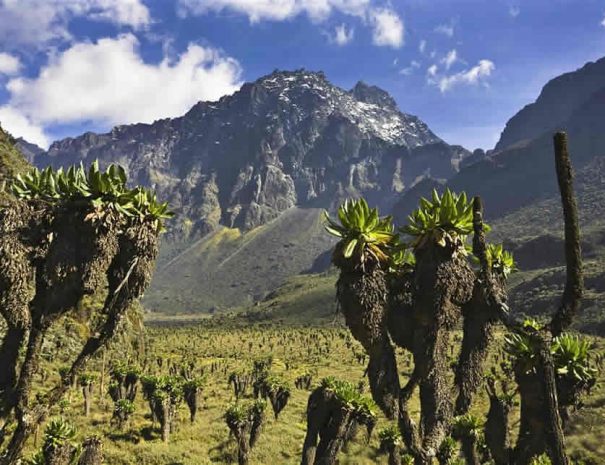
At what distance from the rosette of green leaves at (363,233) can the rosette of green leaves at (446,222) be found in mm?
630

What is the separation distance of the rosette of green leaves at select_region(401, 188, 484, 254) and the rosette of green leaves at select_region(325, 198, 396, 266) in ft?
2.07

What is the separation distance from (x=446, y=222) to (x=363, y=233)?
1.58 m

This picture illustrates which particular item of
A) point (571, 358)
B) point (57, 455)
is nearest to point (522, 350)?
point (571, 358)

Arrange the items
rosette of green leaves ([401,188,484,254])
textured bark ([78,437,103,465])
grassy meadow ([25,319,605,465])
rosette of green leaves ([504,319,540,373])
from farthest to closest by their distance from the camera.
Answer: grassy meadow ([25,319,605,465]) → textured bark ([78,437,103,465]) → rosette of green leaves ([401,188,484,254]) → rosette of green leaves ([504,319,540,373])

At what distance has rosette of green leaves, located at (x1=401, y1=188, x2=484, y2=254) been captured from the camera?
8984mm

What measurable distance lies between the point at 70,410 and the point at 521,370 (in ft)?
112

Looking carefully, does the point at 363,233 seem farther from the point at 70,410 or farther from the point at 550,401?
the point at 70,410

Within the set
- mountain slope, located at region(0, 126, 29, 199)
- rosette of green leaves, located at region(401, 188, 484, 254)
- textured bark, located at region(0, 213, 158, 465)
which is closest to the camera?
textured bark, located at region(0, 213, 158, 465)

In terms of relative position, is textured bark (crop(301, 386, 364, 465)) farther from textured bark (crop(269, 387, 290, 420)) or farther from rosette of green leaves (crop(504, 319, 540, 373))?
textured bark (crop(269, 387, 290, 420))

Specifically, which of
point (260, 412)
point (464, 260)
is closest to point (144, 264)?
point (464, 260)

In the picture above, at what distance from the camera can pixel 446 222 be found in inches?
360

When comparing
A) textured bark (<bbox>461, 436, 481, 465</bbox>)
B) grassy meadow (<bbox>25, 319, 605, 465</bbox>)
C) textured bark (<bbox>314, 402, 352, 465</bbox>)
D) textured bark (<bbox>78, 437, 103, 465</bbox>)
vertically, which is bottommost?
grassy meadow (<bbox>25, 319, 605, 465</bbox>)

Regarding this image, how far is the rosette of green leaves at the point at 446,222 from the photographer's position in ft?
29.5

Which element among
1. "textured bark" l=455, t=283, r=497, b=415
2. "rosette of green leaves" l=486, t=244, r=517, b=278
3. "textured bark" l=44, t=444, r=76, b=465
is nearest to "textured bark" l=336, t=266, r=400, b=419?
"textured bark" l=455, t=283, r=497, b=415
